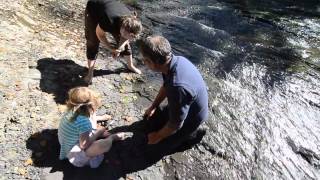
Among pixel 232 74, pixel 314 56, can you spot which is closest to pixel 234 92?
pixel 232 74

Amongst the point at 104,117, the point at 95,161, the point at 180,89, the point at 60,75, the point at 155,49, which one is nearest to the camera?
the point at 155,49

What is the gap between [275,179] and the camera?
17.0 feet

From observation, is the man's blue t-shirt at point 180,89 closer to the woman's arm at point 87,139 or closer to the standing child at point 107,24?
the woman's arm at point 87,139

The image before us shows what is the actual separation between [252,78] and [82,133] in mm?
3788

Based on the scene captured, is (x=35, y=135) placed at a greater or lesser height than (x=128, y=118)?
greater

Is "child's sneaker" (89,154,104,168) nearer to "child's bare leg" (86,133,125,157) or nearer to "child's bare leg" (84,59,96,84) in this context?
"child's bare leg" (86,133,125,157)

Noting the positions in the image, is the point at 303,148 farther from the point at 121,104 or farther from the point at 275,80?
the point at 121,104

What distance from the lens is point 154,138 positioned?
4.91 m

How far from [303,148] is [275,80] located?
1.86 m

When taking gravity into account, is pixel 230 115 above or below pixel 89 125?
below

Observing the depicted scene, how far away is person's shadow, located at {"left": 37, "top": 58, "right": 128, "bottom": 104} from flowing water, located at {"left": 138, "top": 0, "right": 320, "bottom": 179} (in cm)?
196

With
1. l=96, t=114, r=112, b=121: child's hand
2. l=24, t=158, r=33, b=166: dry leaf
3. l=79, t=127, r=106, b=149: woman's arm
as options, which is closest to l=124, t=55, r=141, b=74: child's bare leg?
l=96, t=114, r=112, b=121: child's hand

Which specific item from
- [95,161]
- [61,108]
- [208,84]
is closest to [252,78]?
[208,84]

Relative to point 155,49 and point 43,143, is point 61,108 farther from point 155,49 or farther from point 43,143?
point 155,49
